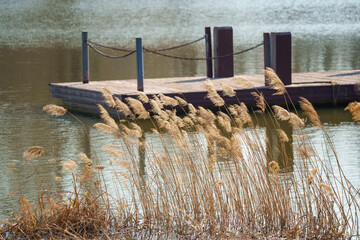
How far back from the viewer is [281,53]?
12938 mm

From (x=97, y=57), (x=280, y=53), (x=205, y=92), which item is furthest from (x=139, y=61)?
(x=97, y=57)

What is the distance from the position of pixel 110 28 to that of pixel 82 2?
30.9m

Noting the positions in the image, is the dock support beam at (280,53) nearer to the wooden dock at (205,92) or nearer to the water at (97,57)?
the wooden dock at (205,92)

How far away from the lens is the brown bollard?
1437 centimetres

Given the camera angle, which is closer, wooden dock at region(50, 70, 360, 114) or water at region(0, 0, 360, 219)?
water at region(0, 0, 360, 219)

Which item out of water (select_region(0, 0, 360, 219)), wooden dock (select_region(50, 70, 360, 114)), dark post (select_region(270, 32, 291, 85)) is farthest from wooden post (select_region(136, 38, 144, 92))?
dark post (select_region(270, 32, 291, 85))

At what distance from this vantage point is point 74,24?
41344 millimetres

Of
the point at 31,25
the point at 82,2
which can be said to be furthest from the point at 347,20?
the point at 82,2

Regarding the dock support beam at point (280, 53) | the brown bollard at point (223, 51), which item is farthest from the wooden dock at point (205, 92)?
the brown bollard at point (223, 51)

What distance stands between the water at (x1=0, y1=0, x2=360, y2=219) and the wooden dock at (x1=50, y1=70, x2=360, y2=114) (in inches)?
12.5

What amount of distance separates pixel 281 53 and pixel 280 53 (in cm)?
2

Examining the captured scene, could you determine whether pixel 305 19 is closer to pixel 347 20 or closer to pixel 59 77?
pixel 347 20

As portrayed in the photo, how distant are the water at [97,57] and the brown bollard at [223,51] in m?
2.49

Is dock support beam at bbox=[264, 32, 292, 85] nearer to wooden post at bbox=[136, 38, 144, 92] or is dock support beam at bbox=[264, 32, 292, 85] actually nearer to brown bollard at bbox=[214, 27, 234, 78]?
brown bollard at bbox=[214, 27, 234, 78]
